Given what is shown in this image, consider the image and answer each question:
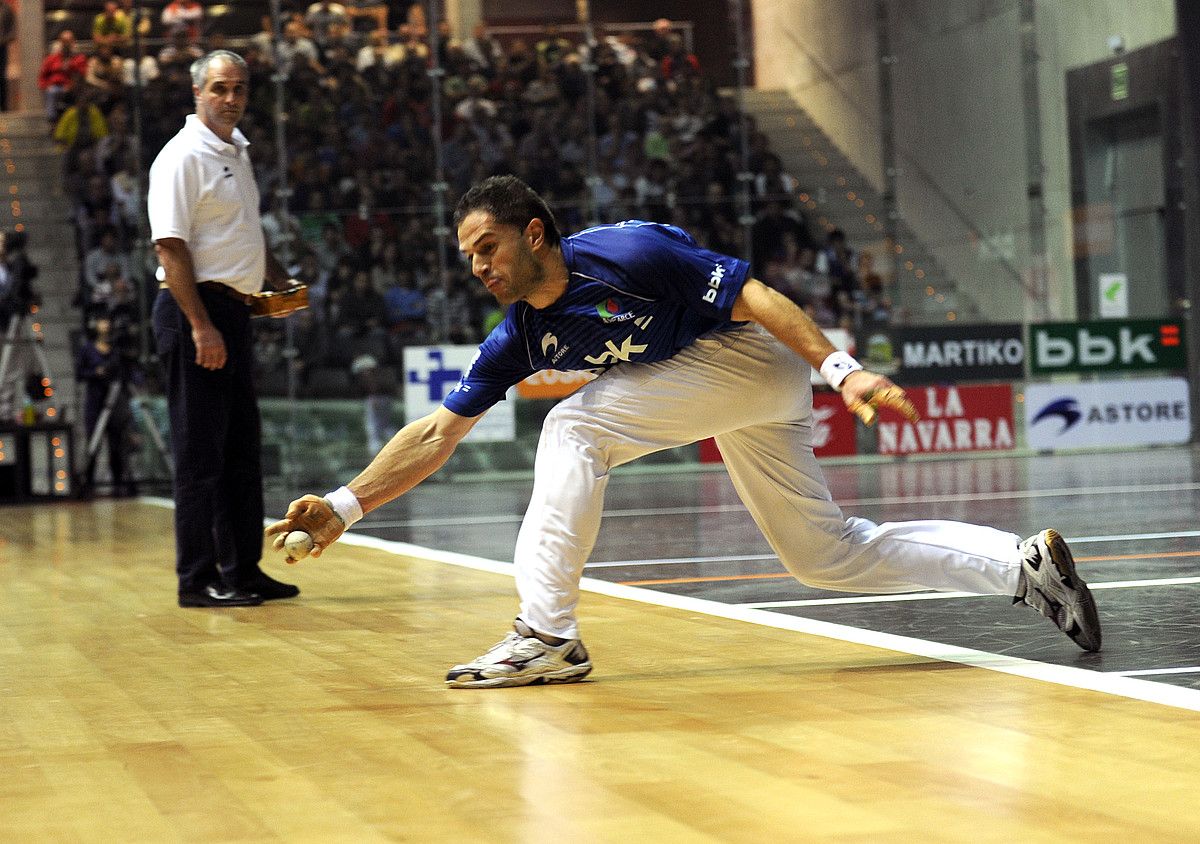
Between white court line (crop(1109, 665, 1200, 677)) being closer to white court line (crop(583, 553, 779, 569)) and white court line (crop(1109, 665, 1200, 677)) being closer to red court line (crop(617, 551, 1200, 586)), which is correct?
red court line (crop(617, 551, 1200, 586))

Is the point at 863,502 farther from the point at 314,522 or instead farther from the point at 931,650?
the point at 314,522

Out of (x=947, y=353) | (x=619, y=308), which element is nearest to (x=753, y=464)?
(x=619, y=308)

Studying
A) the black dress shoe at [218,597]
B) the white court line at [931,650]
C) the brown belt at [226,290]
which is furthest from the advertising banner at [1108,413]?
the black dress shoe at [218,597]

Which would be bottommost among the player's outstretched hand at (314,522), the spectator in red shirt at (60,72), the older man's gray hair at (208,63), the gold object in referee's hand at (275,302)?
the player's outstretched hand at (314,522)

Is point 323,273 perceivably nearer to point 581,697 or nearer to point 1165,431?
point 1165,431

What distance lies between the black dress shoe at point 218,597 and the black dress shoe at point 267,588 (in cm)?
8

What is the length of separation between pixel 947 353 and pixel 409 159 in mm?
4711

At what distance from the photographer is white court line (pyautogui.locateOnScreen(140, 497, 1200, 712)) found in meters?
3.38

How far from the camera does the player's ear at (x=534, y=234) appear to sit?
150 inches

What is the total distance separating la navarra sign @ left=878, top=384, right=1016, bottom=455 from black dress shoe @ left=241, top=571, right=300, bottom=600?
30.0 feet

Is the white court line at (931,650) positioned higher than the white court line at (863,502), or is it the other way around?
the white court line at (863,502)

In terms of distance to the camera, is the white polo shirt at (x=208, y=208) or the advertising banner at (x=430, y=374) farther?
the advertising banner at (x=430, y=374)

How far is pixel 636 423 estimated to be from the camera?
3902 millimetres

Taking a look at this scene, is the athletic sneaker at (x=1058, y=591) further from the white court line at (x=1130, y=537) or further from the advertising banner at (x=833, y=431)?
the advertising banner at (x=833, y=431)
